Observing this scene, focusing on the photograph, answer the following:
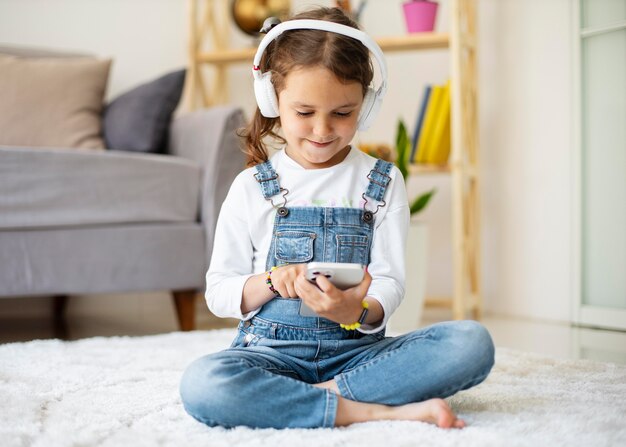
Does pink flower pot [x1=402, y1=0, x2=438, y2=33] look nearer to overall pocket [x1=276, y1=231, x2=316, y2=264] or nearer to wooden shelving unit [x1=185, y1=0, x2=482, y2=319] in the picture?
wooden shelving unit [x1=185, y1=0, x2=482, y2=319]

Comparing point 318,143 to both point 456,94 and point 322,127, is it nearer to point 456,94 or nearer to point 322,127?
point 322,127

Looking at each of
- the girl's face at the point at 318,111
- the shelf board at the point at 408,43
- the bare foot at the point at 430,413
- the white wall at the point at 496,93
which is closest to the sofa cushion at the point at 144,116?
the shelf board at the point at 408,43

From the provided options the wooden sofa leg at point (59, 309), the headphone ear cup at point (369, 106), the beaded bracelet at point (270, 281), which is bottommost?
the wooden sofa leg at point (59, 309)

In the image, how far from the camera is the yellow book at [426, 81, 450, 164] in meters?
2.38

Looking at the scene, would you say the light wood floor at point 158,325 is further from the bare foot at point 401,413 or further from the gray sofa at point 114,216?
the bare foot at point 401,413

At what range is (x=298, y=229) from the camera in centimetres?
107

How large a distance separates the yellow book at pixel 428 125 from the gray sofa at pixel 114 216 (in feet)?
2.37

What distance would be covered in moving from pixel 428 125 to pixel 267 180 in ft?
4.59

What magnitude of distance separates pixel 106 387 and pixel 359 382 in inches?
19.6

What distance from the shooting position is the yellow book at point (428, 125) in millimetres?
2400

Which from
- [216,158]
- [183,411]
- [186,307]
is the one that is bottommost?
[186,307]

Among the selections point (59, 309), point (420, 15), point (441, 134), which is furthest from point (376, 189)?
point (59, 309)

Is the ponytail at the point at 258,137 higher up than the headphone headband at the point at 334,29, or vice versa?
the headphone headband at the point at 334,29

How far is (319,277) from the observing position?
90 cm
